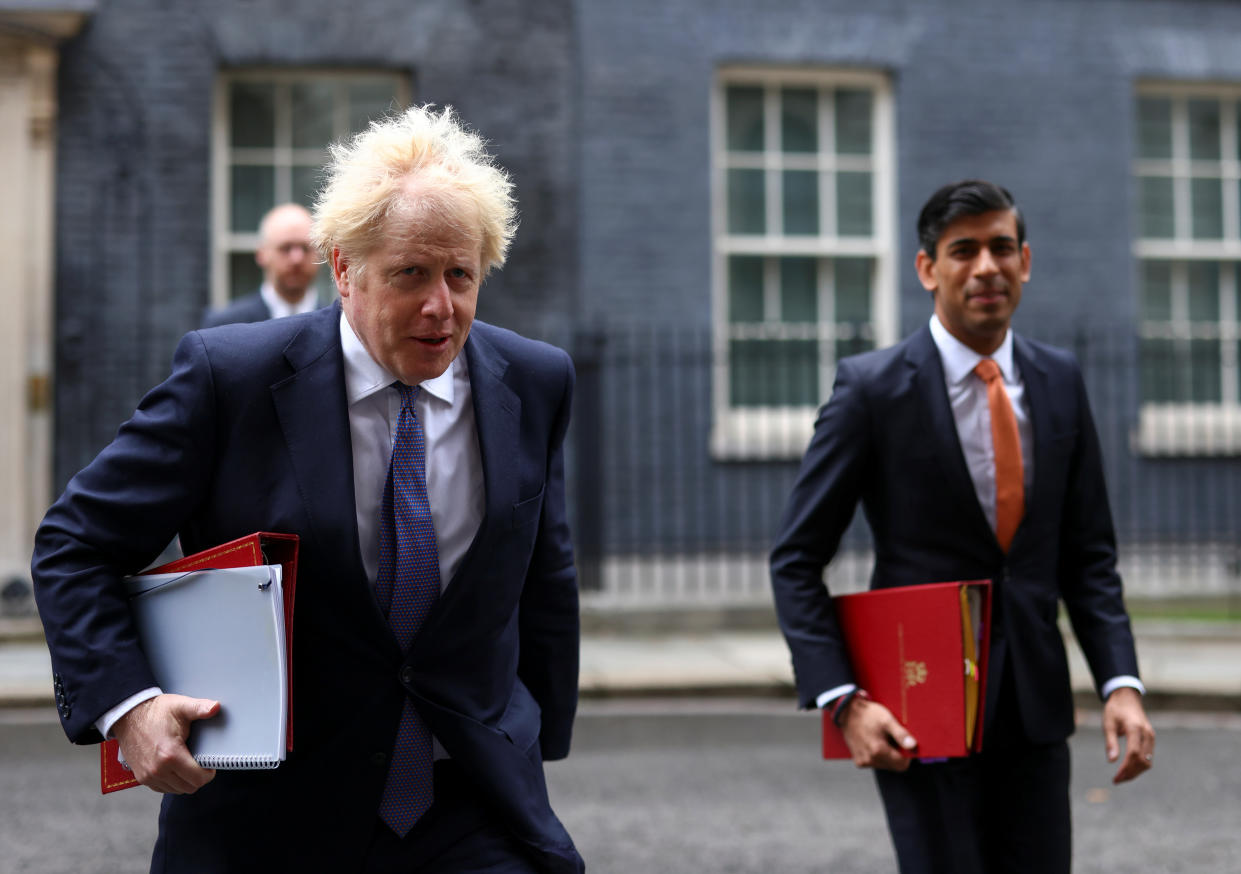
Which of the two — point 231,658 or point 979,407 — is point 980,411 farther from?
point 231,658

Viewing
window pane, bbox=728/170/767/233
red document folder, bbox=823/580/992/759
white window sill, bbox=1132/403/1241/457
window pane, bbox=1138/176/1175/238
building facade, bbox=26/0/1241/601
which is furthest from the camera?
window pane, bbox=1138/176/1175/238

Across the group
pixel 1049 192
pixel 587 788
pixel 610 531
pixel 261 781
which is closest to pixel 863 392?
pixel 261 781

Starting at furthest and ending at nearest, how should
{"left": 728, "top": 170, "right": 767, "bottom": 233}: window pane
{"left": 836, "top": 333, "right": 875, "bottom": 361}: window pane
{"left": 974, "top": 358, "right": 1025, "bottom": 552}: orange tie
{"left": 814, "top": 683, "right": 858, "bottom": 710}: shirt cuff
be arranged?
{"left": 728, "top": 170, "right": 767, "bottom": 233}: window pane < {"left": 836, "top": 333, "right": 875, "bottom": 361}: window pane < {"left": 974, "top": 358, "right": 1025, "bottom": 552}: orange tie < {"left": 814, "top": 683, "right": 858, "bottom": 710}: shirt cuff

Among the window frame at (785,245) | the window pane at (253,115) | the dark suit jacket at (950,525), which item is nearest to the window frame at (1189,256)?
the window frame at (785,245)

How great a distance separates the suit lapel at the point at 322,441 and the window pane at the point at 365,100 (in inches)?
373

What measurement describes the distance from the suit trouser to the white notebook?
1.45m

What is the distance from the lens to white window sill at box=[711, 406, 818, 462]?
38.1ft

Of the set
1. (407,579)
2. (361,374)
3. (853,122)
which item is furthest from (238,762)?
(853,122)

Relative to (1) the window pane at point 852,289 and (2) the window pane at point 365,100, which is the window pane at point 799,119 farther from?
(2) the window pane at point 365,100

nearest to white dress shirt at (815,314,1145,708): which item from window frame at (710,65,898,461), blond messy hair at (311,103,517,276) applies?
blond messy hair at (311,103,517,276)

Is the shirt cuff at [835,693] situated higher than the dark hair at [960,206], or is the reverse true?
the dark hair at [960,206]

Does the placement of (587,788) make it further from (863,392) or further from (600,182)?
(600,182)

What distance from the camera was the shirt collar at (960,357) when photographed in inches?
129

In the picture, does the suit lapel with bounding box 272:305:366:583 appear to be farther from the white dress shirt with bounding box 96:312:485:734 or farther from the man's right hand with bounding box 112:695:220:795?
the man's right hand with bounding box 112:695:220:795
